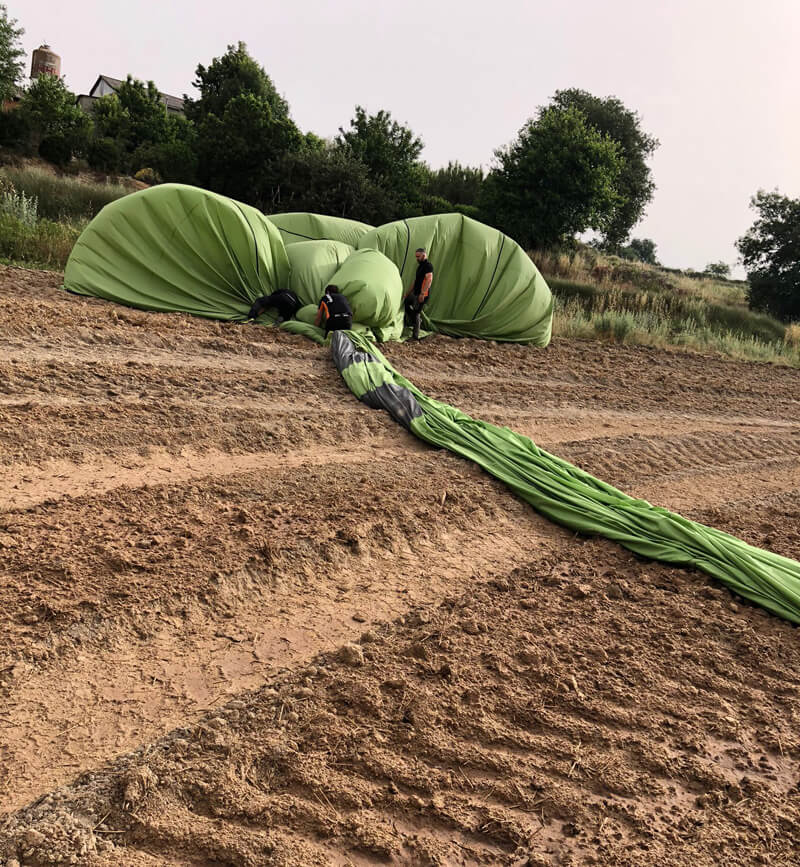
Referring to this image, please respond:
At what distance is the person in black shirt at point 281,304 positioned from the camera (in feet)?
26.3

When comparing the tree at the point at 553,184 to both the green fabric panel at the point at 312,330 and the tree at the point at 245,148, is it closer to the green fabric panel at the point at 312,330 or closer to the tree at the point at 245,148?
the tree at the point at 245,148

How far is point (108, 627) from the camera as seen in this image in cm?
286

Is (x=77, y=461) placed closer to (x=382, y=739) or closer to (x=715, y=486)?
(x=382, y=739)

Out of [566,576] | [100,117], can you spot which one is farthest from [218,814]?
[100,117]

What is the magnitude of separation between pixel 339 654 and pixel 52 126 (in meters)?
23.2

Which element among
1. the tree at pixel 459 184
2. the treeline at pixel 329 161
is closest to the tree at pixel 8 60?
the treeline at pixel 329 161

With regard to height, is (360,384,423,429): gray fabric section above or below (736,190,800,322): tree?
below

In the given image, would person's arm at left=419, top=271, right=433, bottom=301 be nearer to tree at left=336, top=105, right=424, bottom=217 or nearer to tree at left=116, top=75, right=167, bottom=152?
tree at left=336, top=105, right=424, bottom=217

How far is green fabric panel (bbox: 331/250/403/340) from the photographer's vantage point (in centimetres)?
773

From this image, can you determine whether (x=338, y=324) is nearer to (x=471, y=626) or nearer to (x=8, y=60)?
(x=471, y=626)

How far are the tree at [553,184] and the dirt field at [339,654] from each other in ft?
51.2

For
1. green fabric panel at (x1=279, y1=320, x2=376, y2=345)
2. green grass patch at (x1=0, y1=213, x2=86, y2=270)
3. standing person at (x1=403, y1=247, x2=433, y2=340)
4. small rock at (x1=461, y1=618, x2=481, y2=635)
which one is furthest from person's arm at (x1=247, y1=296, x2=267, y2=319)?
small rock at (x1=461, y1=618, x2=481, y2=635)

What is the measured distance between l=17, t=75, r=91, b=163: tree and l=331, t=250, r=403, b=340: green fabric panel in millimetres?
A: 16840

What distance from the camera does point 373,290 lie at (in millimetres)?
7758
